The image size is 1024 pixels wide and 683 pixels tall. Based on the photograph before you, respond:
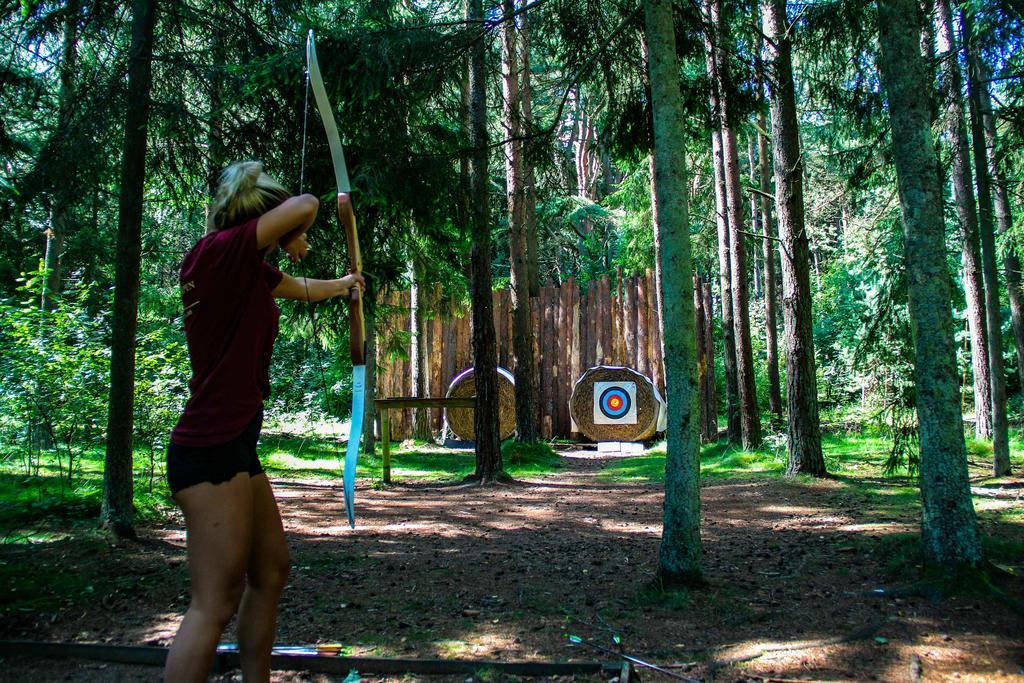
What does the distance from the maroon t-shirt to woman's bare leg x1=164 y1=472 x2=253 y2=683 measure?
0.16 m

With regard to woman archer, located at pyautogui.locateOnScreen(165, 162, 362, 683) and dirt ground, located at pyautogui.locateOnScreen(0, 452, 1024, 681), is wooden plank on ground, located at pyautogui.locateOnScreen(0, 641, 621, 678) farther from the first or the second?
woman archer, located at pyautogui.locateOnScreen(165, 162, 362, 683)

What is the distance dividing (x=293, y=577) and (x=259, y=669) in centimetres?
252

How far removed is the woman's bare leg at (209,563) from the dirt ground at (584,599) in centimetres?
112

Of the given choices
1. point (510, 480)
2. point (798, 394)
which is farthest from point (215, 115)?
point (798, 394)

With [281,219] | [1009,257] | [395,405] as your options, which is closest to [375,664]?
[281,219]

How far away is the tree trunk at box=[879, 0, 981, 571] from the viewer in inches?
155

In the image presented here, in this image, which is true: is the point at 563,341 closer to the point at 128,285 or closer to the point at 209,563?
the point at 128,285

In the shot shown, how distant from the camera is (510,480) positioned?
30.3 ft

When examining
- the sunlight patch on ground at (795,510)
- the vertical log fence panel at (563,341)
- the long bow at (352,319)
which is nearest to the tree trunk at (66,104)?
the long bow at (352,319)

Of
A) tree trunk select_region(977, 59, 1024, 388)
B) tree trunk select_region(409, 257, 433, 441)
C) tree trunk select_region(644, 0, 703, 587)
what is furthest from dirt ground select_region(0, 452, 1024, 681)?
tree trunk select_region(409, 257, 433, 441)

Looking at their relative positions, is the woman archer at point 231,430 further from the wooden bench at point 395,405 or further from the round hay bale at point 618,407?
the round hay bale at point 618,407

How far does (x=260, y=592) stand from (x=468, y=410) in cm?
1365

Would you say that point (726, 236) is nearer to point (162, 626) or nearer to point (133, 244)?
point (133, 244)

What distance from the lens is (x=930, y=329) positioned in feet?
13.0
